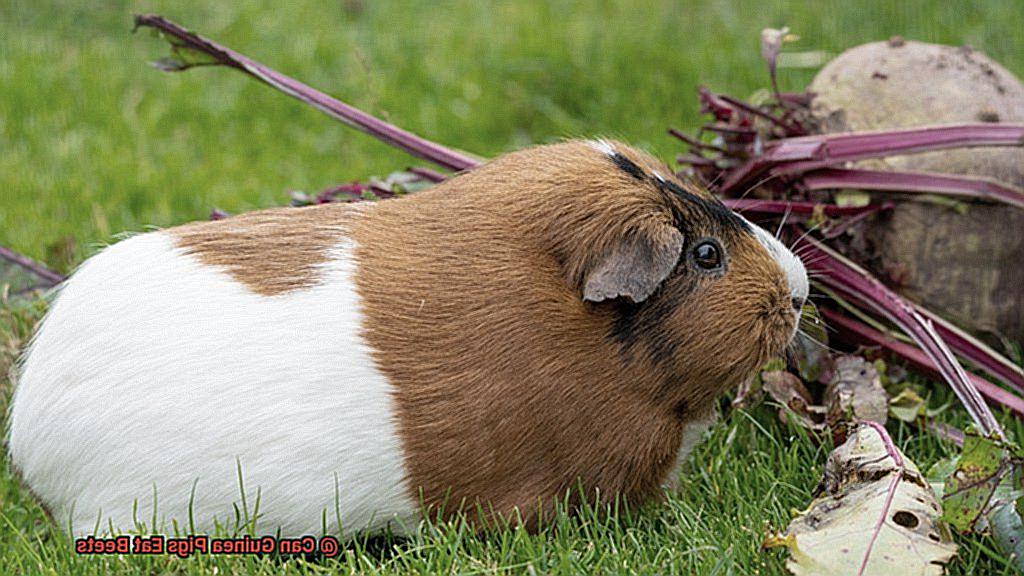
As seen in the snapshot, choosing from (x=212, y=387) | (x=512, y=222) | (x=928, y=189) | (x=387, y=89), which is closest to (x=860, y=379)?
(x=928, y=189)

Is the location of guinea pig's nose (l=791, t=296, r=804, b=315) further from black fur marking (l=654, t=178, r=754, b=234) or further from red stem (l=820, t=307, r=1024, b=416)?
red stem (l=820, t=307, r=1024, b=416)

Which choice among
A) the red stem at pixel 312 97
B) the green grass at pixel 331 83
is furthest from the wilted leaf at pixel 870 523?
the green grass at pixel 331 83

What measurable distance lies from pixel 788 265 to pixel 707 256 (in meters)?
0.20

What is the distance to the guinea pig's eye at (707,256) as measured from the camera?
256 cm

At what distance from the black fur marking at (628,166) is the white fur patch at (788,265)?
286 millimetres

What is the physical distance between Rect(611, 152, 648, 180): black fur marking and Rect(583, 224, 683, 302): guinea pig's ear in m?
0.18

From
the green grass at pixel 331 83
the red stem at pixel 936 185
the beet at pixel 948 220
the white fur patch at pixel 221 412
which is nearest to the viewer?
the white fur patch at pixel 221 412

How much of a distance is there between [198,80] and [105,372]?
3937mm

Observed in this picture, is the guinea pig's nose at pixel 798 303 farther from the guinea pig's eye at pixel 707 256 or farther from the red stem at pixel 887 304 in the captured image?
the red stem at pixel 887 304

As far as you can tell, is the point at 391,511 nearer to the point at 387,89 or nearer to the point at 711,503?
the point at 711,503

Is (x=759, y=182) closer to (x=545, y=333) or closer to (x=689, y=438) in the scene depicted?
(x=689, y=438)

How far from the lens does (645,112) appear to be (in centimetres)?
568

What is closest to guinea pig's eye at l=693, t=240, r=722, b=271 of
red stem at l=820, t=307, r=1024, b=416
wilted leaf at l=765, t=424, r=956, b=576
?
wilted leaf at l=765, t=424, r=956, b=576

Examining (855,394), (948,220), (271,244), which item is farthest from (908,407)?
(271,244)
